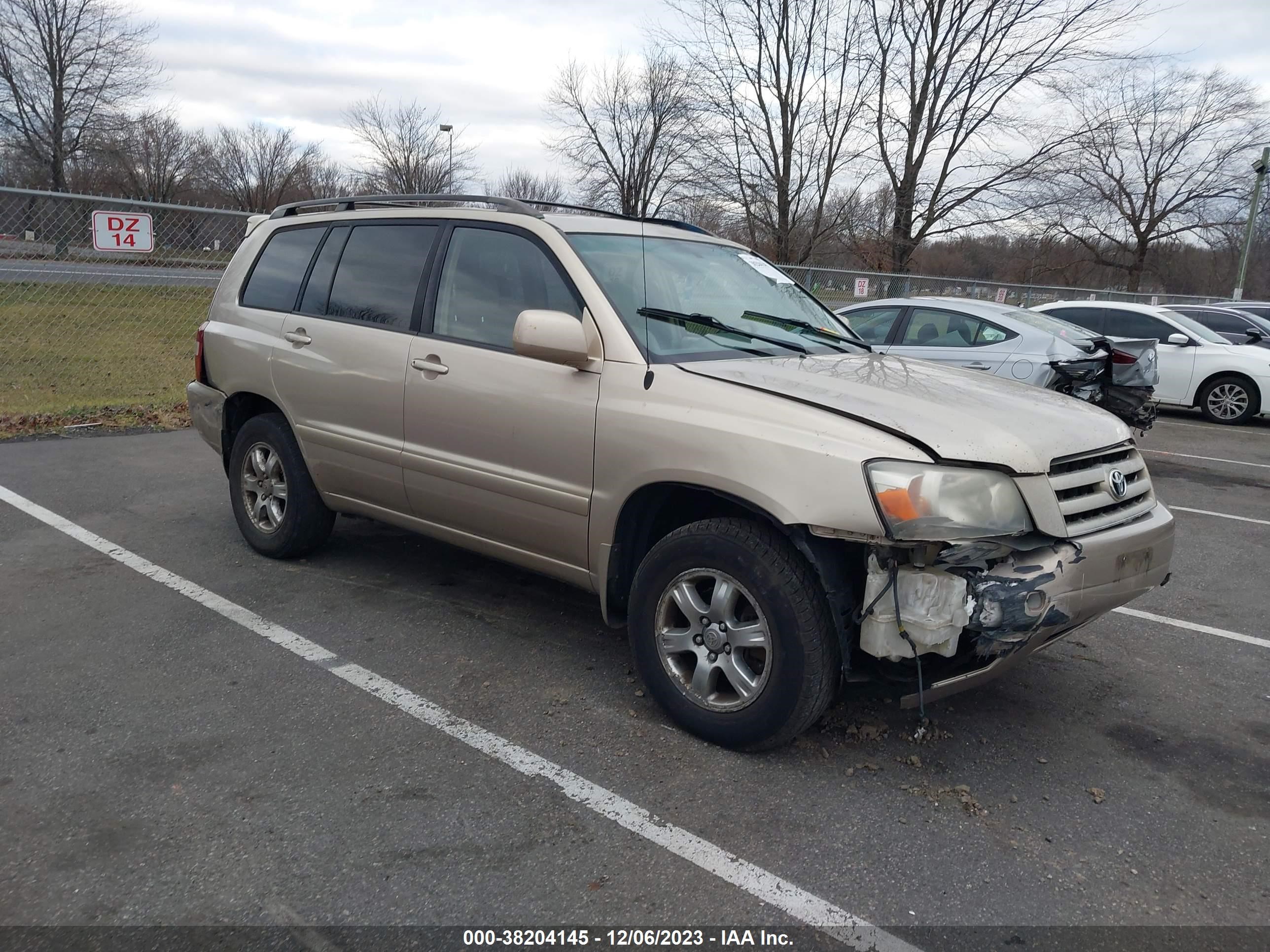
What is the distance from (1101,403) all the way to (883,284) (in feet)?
36.0

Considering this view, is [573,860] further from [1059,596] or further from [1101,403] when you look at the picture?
[1101,403]

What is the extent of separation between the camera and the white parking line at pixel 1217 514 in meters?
7.27

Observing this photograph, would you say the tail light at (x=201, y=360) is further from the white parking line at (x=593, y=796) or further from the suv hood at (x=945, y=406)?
the suv hood at (x=945, y=406)

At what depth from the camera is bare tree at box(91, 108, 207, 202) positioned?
33750 mm

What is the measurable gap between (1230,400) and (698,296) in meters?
11.8

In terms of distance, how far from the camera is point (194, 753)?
3.26m

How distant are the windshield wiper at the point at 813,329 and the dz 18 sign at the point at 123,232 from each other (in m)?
7.76

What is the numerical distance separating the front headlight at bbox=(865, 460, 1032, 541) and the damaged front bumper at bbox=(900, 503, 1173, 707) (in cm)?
13

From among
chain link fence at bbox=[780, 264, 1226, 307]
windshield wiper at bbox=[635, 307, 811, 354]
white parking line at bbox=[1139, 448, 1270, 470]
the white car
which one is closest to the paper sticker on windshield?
windshield wiper at bbox=[635, 307, 811, 354]

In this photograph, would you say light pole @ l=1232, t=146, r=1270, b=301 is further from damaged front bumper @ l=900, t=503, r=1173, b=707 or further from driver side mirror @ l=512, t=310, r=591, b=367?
driver side mirror @ l=512, t=310, r=591, b=367

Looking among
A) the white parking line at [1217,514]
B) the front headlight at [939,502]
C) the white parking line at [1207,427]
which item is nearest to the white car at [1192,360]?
the white parking line at [1207,427]

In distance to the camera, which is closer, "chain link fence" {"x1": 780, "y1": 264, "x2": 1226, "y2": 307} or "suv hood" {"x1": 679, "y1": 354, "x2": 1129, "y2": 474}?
"suv hood" {"x1": 679, "y1": 354, "x2": 1129, "y2": 474}

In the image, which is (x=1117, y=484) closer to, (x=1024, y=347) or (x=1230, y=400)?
(x=1024, y=347)

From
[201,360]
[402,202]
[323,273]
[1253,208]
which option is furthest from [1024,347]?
[1253,208]
